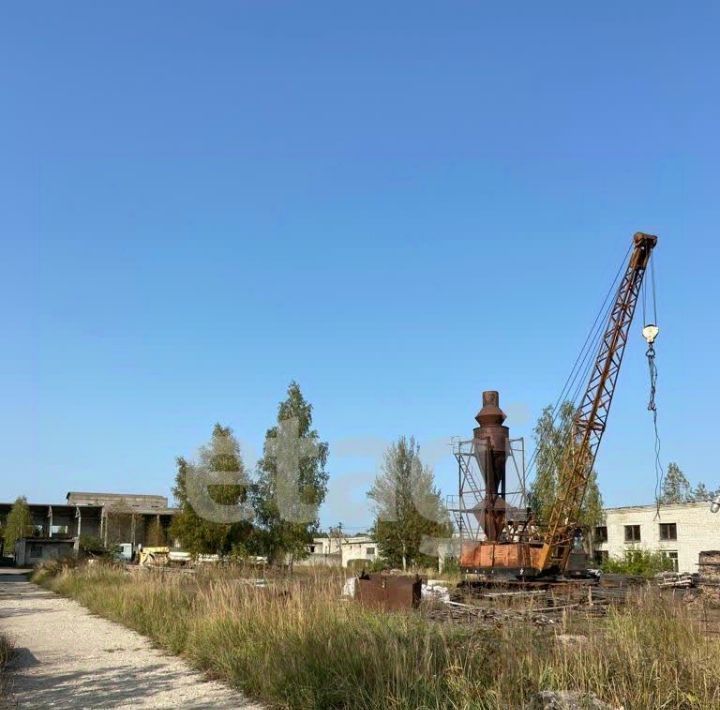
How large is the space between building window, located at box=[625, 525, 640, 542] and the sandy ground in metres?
34.2

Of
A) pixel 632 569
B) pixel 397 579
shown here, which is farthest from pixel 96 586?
pixel 632 569

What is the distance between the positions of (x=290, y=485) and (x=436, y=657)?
28.3 metres

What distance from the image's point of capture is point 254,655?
9.69 meters

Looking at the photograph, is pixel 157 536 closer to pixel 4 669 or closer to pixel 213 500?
pixel 213 500

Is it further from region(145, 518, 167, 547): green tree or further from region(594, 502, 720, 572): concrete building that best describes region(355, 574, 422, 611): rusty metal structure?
region(145, 518, 167, 547): green tree

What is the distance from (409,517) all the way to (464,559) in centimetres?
1226

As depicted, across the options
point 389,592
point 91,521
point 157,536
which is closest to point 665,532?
point 389,592

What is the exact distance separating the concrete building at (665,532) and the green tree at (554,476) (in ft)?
4.56

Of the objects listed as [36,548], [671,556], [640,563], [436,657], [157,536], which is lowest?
[36,548]

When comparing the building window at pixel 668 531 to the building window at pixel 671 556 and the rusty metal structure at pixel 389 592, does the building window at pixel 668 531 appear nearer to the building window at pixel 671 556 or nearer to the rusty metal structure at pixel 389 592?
the building window at pixel 671 556

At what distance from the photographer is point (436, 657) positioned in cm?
739

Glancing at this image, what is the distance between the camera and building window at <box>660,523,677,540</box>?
40.3 m

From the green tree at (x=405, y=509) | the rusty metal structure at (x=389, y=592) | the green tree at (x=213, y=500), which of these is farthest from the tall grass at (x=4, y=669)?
the green tree at (x=405, y=509)

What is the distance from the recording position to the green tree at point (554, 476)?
1670 inches
